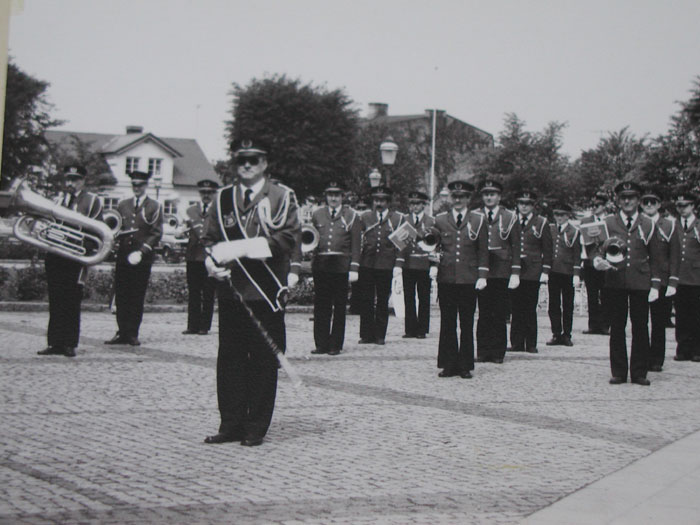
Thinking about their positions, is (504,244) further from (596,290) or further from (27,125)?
(27,125)

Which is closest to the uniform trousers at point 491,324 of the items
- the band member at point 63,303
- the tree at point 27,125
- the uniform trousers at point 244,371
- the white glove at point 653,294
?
the white glove at point 653,294

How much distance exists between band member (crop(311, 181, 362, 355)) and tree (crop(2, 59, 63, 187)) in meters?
19.5

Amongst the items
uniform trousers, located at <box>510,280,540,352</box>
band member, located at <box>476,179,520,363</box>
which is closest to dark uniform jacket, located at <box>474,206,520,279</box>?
band member, located at <box>476,179,520,363</box>

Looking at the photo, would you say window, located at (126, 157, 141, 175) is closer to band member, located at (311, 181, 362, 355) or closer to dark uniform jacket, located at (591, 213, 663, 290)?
band member, located at (311, 181, 362, 355)

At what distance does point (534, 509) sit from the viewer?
586cm

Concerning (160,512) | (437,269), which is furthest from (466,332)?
(160,512)

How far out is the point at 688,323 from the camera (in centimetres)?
1443

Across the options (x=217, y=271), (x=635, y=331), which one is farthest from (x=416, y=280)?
(x=217, y=271)

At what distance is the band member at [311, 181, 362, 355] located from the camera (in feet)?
44.7

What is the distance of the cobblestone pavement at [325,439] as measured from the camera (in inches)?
228

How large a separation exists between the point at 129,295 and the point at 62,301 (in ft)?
5.05

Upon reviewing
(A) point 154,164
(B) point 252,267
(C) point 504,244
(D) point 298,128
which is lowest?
(B) point 252,267

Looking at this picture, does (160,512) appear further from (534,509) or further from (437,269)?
(437,269)

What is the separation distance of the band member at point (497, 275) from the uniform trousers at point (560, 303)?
246cm
